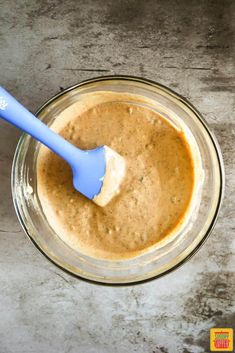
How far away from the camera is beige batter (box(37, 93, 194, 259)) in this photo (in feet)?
4.36

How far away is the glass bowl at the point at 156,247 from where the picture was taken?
1.38 meters

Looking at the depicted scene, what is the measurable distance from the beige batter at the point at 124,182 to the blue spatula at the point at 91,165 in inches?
1.1

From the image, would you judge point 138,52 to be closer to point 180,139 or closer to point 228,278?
point 180,139

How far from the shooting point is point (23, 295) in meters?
1.53

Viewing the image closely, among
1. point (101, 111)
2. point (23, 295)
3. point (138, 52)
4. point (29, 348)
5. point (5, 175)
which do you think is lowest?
point (29, 348)

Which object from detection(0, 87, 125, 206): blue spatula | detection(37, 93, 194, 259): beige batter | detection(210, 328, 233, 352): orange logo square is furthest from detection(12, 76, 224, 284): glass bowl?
detection(210, 328, 233, 352): orange logo square

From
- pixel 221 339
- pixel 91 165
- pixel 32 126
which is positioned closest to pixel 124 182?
pixel 91 165

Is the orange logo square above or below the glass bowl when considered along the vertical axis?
below

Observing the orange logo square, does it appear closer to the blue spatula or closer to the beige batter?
the beige batter

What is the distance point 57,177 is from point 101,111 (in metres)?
0.20

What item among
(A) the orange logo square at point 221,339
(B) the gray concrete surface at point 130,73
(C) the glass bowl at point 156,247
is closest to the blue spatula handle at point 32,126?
(C) the glass bowl at point 156,247

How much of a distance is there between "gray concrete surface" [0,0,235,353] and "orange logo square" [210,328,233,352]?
17mm

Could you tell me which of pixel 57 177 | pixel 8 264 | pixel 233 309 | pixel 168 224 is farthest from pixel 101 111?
pixel 233 309

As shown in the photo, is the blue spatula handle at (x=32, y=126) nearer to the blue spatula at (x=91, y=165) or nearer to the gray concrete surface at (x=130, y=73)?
the blue spatula at (x=91, y=165)
